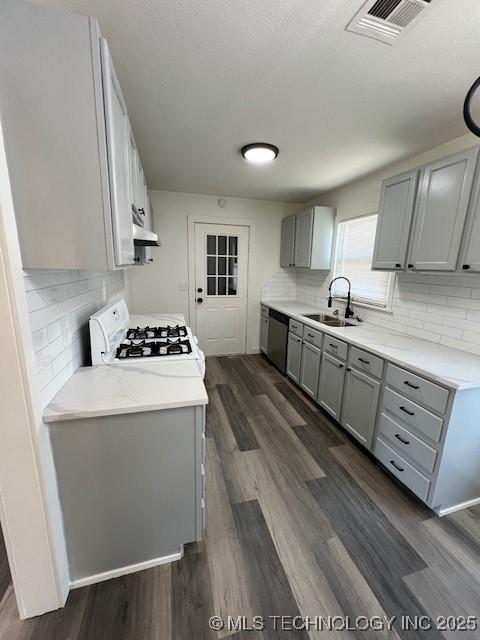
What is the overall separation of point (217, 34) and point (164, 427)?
5.82 ft

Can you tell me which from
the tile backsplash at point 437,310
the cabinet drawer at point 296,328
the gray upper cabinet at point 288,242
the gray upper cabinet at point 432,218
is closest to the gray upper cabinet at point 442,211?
the gray upper cabinet at point 432,218

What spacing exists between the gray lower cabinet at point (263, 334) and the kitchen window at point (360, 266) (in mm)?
1180

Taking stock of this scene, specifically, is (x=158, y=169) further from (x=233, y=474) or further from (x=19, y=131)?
(x=233, y=474)

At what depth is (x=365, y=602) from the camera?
1216 millimetres

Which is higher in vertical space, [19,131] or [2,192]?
[19,131]

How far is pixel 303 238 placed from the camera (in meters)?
3.62

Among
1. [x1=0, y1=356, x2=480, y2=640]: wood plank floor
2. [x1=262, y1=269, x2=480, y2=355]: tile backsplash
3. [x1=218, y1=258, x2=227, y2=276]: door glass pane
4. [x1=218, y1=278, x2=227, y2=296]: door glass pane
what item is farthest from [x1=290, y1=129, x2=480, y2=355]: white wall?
[x1=218, y1=278, x2=227, y2=296]: door glass pane

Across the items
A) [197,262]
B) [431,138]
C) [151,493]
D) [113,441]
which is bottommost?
[151,493]

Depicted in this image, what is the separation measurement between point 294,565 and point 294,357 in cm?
212

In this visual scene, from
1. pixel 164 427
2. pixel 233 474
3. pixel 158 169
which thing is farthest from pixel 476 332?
pixel 158 169

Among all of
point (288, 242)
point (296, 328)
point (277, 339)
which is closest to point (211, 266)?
point (288, 242)

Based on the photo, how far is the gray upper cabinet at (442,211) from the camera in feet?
5.52

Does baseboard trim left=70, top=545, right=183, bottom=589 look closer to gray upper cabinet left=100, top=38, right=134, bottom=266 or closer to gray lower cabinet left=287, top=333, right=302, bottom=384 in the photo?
gray upper cabinet left=100, top=38, right=134, bottom=266

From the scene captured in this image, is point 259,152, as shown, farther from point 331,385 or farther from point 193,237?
point 331,385
